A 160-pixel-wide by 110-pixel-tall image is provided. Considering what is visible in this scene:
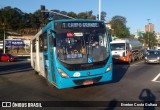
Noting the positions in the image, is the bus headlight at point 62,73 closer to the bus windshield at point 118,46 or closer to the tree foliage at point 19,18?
the bus windshield at point 118,46

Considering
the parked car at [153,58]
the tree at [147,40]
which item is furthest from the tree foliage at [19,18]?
the parked car at [153,58]

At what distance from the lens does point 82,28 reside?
38.0 feet

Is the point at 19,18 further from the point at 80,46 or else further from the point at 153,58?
the point at 80,46

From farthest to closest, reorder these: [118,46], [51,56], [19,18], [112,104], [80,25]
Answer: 1. [19,18]
2. [118,46]
3. [80,25]
4. [51,56]
5. [112,104]

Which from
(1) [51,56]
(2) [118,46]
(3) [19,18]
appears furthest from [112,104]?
(3) [19,18]

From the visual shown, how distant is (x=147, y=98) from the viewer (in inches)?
394

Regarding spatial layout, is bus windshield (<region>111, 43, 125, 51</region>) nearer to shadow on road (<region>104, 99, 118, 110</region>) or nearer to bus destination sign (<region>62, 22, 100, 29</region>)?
bus destination sign (<region>62, 22, 100, 29</region>)

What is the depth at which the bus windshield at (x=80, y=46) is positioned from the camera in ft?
36.1

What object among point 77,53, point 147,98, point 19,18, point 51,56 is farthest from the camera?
point 19,18

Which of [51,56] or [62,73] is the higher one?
[51,56]

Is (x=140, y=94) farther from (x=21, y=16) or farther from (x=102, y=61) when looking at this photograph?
(x=21, y=16)

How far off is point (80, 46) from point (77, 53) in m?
0.35

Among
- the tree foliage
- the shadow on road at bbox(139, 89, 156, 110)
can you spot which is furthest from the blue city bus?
the tree foliage

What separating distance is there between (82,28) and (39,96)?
3354 millimetres
